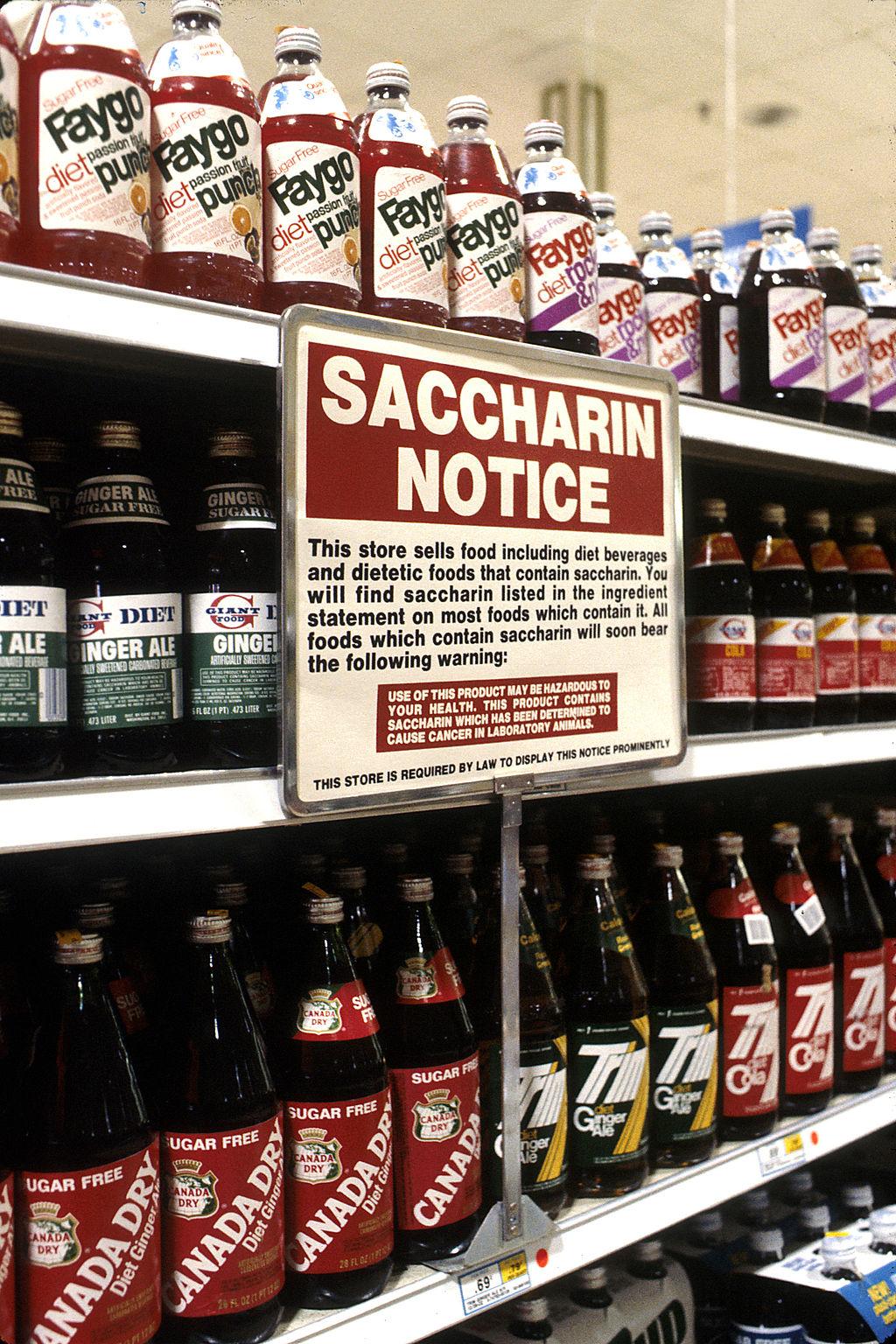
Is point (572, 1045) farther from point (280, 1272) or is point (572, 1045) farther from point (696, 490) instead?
point (696, 490)

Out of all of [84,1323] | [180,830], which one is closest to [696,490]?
[180,830]

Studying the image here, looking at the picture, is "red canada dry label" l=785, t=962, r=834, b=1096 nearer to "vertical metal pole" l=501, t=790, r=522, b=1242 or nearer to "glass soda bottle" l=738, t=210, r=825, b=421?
"vertical metal pole" l=501, t=790, r=522, b=1242

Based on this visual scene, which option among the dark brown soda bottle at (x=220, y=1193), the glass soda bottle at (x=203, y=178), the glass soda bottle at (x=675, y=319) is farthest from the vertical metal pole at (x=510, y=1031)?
the glass soda bottle at (x=675, y=319)

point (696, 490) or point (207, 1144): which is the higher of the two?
point (696, 490)

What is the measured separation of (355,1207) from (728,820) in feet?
3.43

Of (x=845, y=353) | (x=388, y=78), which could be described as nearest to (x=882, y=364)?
(x=845, y=353)

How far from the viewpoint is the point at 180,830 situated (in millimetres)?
899

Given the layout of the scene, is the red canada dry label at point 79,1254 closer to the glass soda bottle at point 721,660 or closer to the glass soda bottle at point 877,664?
the glass soda bottle at point 721,660

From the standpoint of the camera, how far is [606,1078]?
4.22 feet

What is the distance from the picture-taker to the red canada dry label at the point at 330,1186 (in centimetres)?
105

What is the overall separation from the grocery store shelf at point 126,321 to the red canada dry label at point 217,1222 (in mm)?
687

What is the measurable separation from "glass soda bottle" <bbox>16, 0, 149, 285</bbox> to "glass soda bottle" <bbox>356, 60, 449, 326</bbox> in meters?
0.27

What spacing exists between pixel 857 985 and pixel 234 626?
113cm

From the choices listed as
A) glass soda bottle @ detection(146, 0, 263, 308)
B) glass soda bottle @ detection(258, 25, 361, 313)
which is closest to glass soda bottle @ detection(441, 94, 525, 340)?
glass soda bottle @ detection(258, 25, 361, 313)
